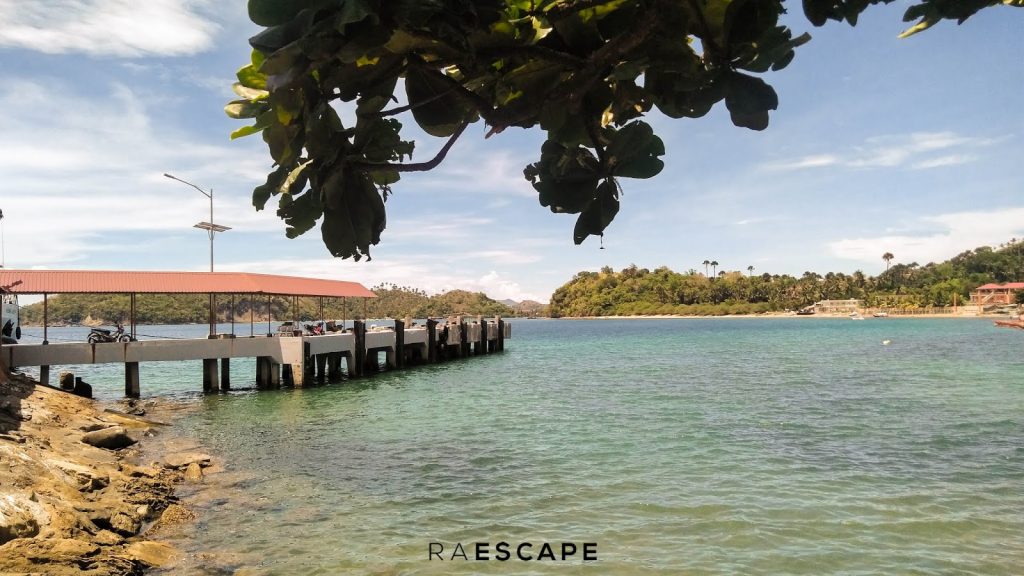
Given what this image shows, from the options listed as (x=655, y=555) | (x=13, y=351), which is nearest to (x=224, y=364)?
(x=13, y=351)

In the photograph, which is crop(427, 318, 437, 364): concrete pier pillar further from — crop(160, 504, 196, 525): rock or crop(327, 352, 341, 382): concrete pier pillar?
crop(160, 504, 196, 525): rock

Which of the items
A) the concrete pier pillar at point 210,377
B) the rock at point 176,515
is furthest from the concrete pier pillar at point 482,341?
the rock at point 176,515

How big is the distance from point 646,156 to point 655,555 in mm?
7018

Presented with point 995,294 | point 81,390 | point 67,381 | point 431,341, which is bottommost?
point 81,390

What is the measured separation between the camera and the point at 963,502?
9.85m

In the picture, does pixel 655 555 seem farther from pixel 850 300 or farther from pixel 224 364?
pixel 850 300

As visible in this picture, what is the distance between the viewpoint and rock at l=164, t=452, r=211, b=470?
12.5 meters

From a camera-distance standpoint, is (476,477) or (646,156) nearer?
(646,156)

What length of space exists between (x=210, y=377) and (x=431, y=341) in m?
13.9

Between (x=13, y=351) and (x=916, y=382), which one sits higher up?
(x=13, y=351)

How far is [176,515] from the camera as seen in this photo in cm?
960

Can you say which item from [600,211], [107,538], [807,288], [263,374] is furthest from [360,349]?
[807,288]

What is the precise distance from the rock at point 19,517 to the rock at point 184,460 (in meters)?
4.80

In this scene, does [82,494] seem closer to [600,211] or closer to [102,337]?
[600,211]
